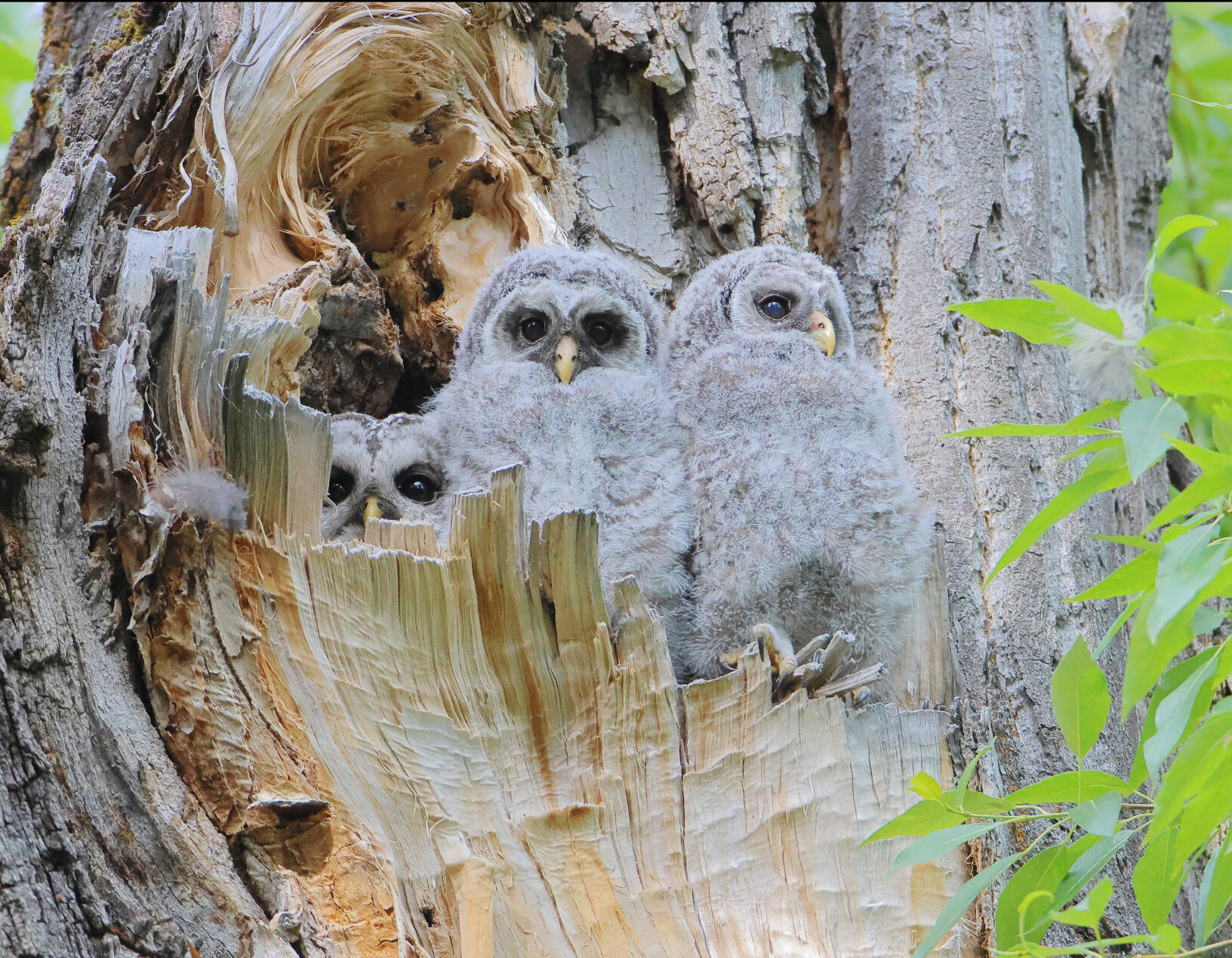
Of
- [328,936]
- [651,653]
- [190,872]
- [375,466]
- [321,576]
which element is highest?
[375,466]

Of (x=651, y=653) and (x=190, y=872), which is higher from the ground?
(x=651, y=653)

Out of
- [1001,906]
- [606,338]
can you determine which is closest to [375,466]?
[606,338]

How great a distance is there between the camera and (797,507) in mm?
2447

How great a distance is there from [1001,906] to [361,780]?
1154 millimetres

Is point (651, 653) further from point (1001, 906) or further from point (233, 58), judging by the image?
point (233, 58)

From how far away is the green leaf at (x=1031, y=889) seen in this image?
171 centimetres

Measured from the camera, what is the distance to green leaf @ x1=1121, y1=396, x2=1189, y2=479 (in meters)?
1.33

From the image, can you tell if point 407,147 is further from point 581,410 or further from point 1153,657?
point 1153,657

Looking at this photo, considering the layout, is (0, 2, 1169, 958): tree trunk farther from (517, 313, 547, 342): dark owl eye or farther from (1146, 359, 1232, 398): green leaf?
(1146, 359, 1232, 398): green leaf

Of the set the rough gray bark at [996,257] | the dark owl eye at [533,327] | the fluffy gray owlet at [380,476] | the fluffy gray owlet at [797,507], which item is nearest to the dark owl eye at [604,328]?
the dark owl eye at [533,327]

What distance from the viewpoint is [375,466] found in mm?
3004

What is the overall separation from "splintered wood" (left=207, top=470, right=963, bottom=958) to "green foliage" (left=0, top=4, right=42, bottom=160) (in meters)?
2.21

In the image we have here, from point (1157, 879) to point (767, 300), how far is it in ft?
5.95

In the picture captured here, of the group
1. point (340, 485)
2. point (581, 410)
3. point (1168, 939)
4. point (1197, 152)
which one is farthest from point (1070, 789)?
point (1197, 152)
